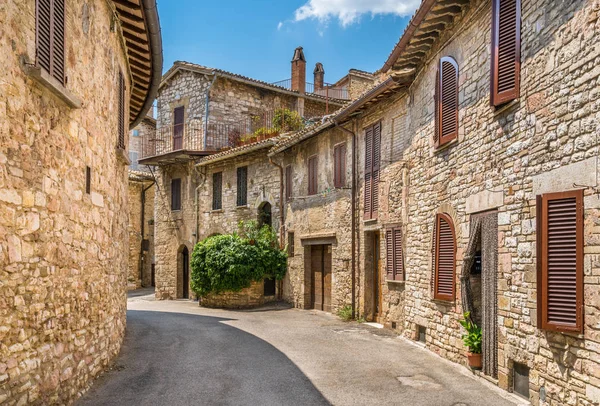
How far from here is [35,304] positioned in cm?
548

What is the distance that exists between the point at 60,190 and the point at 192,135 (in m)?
18.0

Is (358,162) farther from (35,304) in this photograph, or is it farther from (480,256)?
(35,304)

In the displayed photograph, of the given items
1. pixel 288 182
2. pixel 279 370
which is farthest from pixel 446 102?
pixel 288 182

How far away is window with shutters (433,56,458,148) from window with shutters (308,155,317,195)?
7.27m

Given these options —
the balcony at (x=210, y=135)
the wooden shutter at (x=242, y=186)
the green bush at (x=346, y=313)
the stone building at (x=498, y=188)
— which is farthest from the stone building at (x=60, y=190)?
the balcony at (x=210, y=135)

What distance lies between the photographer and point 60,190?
6188 millimetres

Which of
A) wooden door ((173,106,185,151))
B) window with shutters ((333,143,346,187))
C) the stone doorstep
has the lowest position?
the stone doorstep

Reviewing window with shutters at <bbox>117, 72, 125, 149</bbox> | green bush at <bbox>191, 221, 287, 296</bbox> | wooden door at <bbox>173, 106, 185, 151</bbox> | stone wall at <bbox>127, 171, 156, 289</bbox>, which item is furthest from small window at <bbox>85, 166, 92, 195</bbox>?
stone wall at <bbox>127, 171, 156, 289</bbox>

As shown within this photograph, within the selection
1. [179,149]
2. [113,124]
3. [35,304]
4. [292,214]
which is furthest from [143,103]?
[179,149]

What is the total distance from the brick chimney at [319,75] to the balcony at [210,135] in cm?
445

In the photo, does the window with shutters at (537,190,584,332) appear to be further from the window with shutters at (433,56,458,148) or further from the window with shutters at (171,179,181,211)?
the window with shutters at (171,179,181,211)

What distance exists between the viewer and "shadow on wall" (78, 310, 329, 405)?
7199mm

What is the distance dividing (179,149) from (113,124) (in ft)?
49.6

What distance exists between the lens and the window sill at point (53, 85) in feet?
17.2
